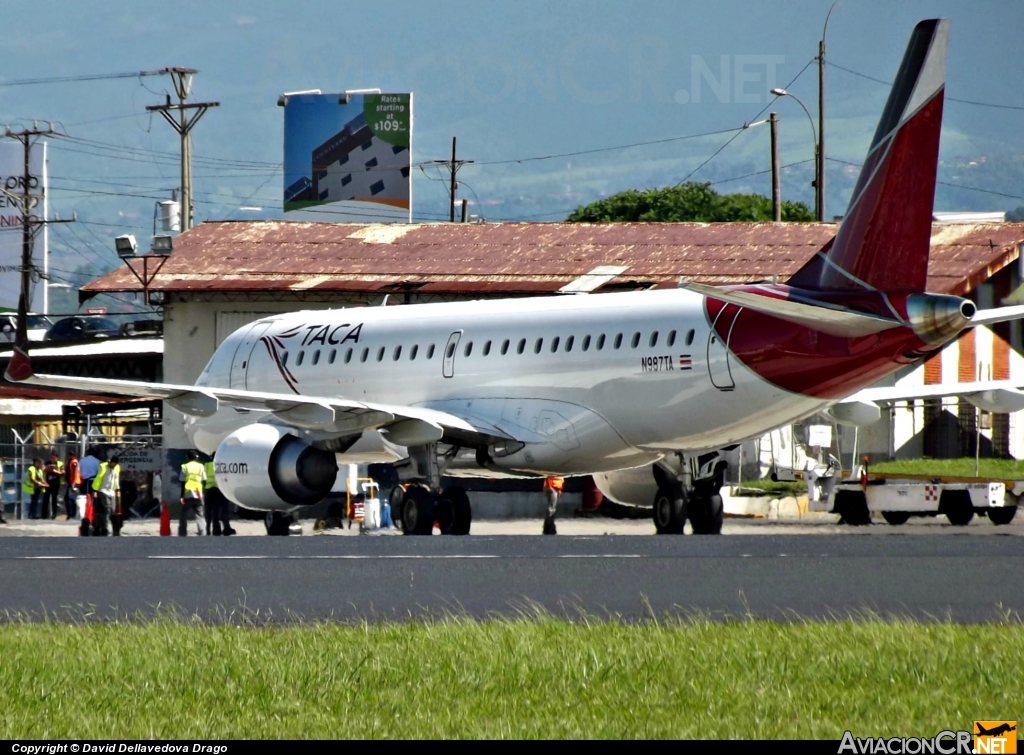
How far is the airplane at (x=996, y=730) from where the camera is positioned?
22.2ft

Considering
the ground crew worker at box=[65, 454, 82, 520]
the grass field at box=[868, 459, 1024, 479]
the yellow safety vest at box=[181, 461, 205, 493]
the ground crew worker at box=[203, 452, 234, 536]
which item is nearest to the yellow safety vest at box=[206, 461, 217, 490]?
the ground crew worker at box=[203, 452, 234, 536]

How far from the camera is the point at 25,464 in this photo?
38375 millimetres

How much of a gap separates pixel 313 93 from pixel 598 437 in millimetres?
55386

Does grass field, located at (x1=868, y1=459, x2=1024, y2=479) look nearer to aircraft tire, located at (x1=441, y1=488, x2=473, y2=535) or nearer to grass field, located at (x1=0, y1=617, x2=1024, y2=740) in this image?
aircraft tire, located at (x1=441, y1=488, x2=473, y2=535)

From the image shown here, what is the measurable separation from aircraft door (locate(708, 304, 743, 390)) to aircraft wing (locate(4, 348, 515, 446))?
3.31 m

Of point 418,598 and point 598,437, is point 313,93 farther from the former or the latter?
point 418,598

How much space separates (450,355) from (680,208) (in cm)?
6516

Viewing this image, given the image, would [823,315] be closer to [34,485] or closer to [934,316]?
[934,316]

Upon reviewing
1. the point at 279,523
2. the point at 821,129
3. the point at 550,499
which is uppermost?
the point at 821,129

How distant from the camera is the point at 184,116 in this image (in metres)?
62.9

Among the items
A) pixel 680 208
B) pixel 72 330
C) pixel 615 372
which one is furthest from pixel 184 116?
pixel 615 372

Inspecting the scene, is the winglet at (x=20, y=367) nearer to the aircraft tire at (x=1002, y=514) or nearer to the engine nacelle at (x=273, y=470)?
the engine nacelle at (x=273, y=470)

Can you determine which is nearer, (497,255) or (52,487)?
(52,487)

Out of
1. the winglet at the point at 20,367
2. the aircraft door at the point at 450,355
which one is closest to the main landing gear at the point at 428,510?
the aircraft door at the point at 450,355
